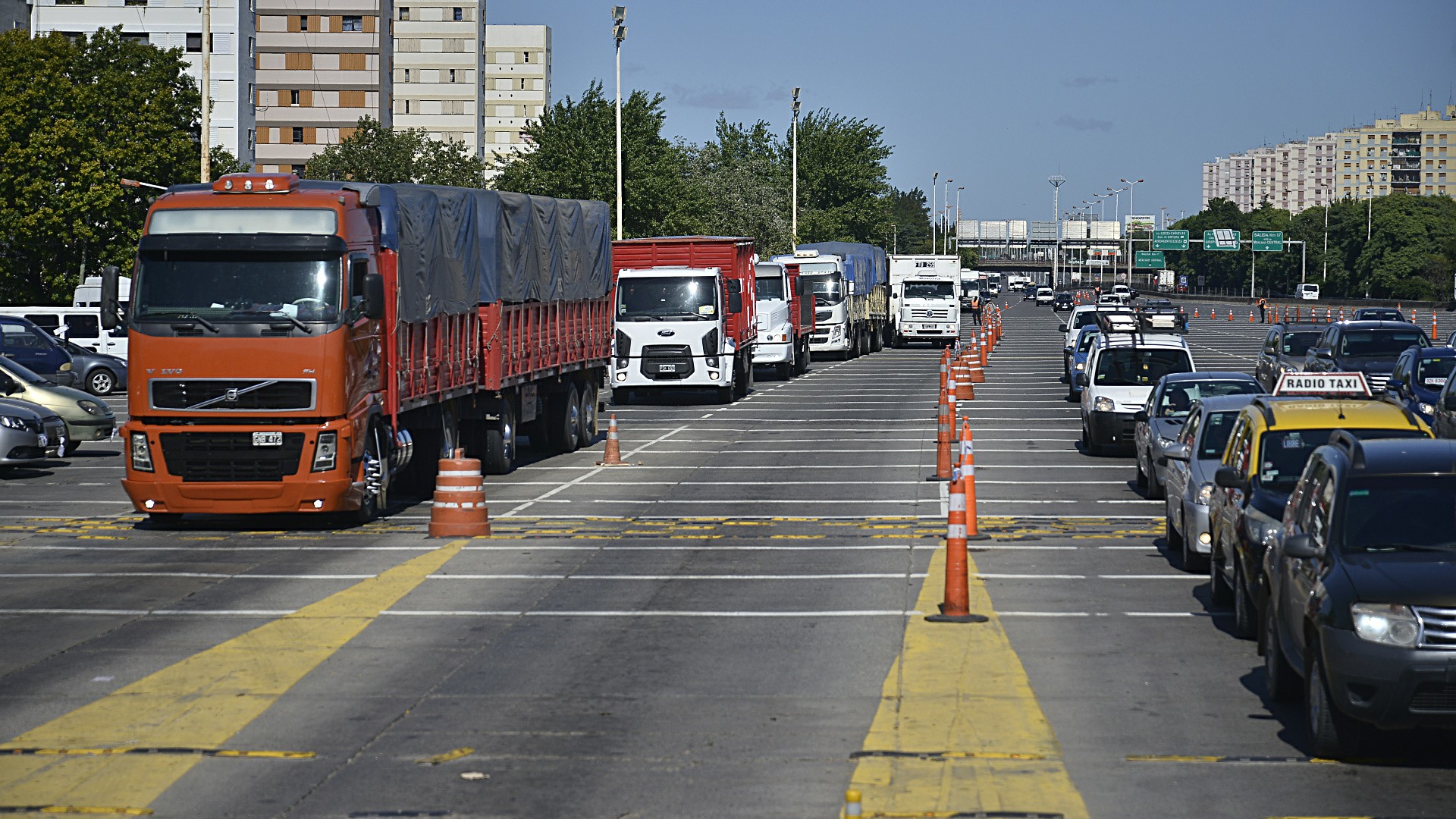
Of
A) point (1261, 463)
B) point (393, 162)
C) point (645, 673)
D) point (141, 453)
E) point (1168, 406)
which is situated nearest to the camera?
point (645, 673)

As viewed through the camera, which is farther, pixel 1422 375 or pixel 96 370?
pixel 96 370

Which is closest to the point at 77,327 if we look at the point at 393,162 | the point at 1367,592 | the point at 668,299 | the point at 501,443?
the point at 668,299

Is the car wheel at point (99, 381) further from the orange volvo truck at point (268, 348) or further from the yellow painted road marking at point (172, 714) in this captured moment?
the yellow painted road marking at point (172, 714)

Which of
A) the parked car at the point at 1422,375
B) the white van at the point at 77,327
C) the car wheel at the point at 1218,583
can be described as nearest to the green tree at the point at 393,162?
the white van at the point at 77,327

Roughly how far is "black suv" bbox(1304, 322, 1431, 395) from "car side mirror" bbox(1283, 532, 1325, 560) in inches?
911

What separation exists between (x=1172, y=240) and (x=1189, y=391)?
14335cm

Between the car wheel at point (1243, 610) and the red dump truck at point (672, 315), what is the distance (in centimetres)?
2627

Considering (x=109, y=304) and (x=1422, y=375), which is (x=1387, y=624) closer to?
(x=109, y=304)

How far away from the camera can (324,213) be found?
1845cm

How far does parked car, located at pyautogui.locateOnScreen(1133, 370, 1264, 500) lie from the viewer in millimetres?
21000

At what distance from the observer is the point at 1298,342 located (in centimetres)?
3662

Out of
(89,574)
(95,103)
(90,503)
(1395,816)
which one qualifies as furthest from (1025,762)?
(95,103)

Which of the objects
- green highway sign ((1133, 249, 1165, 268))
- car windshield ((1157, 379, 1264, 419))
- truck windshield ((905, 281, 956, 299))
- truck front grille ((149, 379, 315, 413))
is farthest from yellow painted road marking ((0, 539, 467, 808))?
green highway sign ((1133, 249, 1165, 268))

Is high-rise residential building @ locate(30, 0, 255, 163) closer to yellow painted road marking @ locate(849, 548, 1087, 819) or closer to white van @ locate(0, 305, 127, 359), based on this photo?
white van @ locate(0, 305, 127, 359)
